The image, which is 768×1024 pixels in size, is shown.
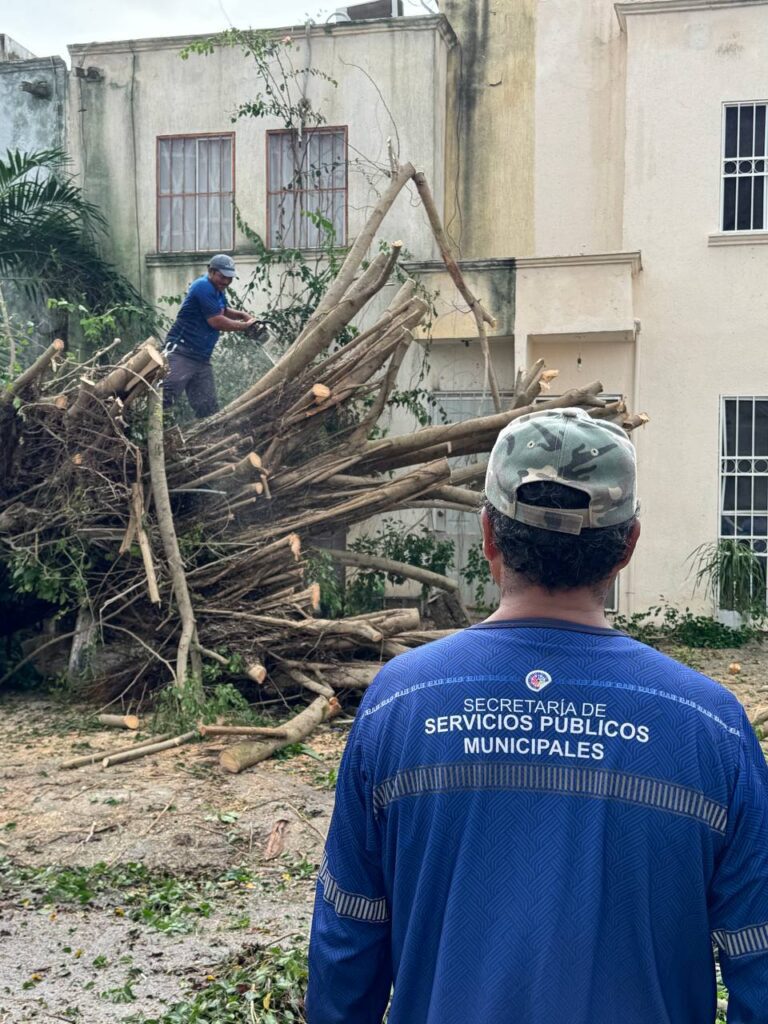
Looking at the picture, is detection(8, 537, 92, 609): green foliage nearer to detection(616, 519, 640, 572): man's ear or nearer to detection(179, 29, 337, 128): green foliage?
detection(616, 519, 640, 572): man's ear

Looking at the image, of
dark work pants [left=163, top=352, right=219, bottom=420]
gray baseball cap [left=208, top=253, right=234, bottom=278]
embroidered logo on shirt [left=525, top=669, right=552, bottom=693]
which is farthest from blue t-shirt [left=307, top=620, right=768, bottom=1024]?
gray baseball cap [left=208, top=253, right=234, bottom=278]

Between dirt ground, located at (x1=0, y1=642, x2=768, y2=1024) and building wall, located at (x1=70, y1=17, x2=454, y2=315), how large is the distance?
28.3 ft

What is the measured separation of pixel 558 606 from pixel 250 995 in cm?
284

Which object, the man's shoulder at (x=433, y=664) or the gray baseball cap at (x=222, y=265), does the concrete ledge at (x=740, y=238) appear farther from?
the man's shoulder at (x=433, y=664)

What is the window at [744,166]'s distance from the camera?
46.3 feet

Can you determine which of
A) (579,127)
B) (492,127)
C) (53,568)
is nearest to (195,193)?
(492,127)

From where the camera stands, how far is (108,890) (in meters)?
5.81

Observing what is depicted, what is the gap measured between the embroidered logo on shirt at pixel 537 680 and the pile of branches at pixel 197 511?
6485 millimetres

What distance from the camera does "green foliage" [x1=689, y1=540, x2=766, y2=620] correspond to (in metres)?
13.7

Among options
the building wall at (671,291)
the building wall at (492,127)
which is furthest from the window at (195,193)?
the building wall at (671,291)

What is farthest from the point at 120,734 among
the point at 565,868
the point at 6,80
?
the point at 6,80

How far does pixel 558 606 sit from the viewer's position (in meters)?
2.11

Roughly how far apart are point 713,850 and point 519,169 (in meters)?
14.5

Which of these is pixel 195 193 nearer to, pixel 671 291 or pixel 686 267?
pixel 671 291
